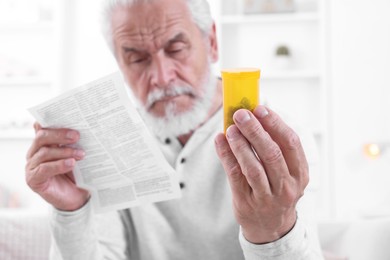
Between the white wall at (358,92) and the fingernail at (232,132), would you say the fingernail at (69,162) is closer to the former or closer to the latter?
the fingernail at (232,132)

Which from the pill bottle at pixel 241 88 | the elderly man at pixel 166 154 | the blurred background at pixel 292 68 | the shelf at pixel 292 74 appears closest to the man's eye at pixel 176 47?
the elderly man at pixel 166 154

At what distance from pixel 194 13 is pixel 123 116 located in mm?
410

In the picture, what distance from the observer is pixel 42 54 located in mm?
3463

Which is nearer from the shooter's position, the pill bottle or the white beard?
the pill bottle

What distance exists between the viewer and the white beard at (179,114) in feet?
3.90

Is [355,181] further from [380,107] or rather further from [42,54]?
[42,54]

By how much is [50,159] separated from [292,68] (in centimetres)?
241

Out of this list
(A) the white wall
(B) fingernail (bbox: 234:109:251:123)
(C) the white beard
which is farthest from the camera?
(A) the white wall

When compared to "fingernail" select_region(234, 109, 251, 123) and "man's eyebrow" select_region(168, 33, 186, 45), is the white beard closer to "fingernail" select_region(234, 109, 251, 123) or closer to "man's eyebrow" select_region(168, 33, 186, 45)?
"man's eyebrow" select_region(168, 33, 186, 45)

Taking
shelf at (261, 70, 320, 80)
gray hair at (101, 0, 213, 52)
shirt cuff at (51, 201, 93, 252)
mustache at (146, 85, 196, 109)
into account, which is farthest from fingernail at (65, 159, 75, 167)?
shelf at (261, 70, 320, 80)

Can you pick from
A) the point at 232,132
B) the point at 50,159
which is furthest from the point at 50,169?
the point at 232,132

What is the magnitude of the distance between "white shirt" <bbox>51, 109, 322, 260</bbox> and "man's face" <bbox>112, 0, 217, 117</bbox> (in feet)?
0.41

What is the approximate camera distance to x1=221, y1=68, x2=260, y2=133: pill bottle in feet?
2.44

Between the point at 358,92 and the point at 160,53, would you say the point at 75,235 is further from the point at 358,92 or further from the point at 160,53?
the point at 358,92
